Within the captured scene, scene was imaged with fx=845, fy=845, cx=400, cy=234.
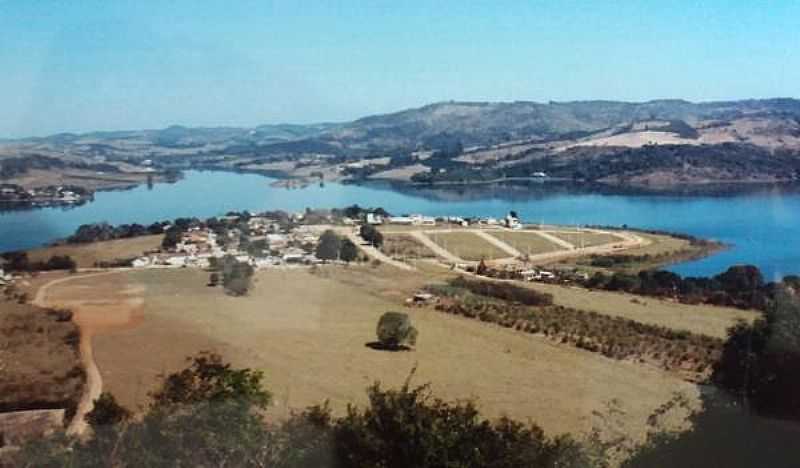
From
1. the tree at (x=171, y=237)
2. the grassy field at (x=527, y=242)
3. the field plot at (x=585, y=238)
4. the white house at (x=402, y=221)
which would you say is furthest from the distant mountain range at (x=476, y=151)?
the field plot at (x=585, y=238)

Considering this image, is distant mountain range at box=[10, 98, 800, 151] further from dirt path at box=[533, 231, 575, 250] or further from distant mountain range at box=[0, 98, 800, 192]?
dirt path at box=[533, 231, 575, 250]

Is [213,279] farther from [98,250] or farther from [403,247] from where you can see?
[403,247]

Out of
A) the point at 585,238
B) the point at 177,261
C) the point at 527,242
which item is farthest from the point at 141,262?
the point at 585,238

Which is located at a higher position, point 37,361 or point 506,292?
point 37,361

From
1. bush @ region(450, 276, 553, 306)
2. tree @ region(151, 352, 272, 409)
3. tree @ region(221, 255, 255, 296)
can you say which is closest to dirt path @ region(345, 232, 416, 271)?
bush @ region(450, 276, 553, 306)

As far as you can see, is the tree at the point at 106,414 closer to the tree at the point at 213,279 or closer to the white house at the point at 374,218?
the tree at the point at 213,279

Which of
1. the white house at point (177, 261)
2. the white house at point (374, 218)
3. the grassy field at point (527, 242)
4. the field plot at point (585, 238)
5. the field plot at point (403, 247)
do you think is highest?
the white house at point (177, 261)
